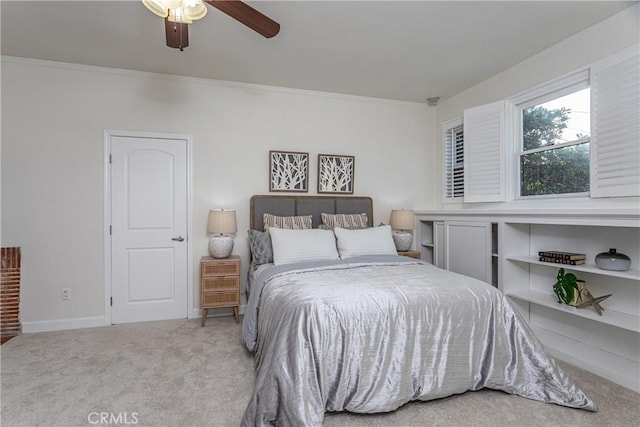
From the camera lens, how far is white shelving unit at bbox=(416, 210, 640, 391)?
2.36 m

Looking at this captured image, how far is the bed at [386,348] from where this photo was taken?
1.73 meters

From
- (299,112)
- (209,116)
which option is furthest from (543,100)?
(209,116)

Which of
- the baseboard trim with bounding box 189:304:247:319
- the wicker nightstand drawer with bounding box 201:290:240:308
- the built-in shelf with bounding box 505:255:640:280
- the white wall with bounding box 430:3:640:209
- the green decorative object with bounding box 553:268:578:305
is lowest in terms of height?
the baseboard trim with bounding box 189:304:247:319

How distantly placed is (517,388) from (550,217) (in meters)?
1.36

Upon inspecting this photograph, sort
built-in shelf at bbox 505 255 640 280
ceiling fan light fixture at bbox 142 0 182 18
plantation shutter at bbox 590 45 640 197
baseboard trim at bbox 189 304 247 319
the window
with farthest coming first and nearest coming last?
baseboard trim at bbox 189 304 247 319 → the window → plantation shutter at bbox 590 45 640 197 → built-in shelf at bbox 505 255 640 280 → ceiling fan light fixture at bbox 142 0 182 18

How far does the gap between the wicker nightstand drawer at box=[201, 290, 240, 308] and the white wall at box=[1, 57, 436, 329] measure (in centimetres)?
43

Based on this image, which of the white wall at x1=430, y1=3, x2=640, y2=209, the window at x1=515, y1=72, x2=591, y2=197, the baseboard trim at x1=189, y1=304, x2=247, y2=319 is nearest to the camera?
the white wall at x1=430, y1=3, x2=640, y2=209

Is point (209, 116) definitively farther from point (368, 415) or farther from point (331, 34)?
point (368, 415)

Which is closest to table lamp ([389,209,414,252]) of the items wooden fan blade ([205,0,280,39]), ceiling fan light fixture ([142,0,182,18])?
wooden fan blade ([205,0,280,39])

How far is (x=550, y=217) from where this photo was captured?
104 inches

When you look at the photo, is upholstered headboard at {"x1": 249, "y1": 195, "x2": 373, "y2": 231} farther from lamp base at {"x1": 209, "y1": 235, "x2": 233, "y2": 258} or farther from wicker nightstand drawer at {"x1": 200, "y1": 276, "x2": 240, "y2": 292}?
wicker nightstand drawer at {"x1": 200, "y1": 276, "x2": 240, "y2": 292}

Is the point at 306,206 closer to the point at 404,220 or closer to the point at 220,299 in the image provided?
the point at 404,220

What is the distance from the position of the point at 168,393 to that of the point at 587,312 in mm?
3053

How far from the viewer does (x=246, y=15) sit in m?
1.79
